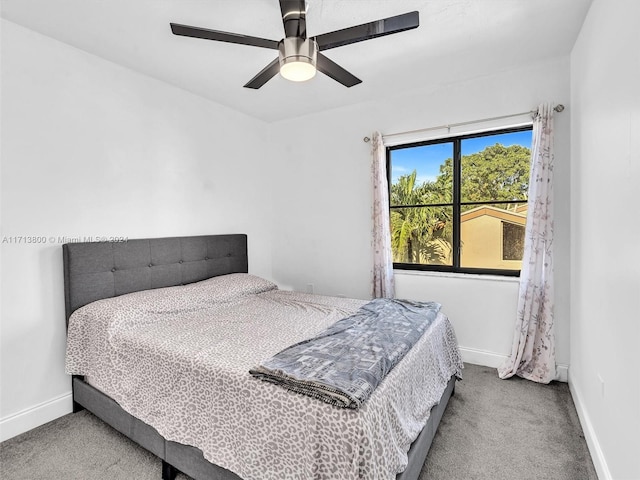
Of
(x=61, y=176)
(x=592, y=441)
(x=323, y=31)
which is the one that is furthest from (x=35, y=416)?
(x=592, y=441)

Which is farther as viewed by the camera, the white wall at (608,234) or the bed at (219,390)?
the white wall at (608,234)

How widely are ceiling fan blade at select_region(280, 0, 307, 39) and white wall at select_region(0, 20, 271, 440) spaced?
1.75 m

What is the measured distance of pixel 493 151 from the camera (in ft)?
10.0

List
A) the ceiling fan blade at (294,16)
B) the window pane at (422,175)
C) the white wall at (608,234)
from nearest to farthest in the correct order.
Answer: the white wall at (608,234) → the ceiling fan blade at (294,16) → the window pane at (422,175)

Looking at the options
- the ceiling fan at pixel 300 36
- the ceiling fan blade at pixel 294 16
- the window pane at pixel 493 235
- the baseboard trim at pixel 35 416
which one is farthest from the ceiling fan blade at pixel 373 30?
the baseboard trim at pixel 35 416

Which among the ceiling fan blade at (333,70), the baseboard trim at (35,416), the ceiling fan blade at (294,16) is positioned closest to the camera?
the ceiling fan blade at (294,16)

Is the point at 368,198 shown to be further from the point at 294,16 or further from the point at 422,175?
the point at 294,16

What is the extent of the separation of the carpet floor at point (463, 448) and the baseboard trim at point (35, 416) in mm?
43

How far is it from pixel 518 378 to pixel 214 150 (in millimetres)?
3541

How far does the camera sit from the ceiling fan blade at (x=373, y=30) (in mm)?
1575

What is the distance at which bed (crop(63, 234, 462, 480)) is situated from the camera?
122 centimetres

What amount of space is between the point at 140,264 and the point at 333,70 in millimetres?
2071

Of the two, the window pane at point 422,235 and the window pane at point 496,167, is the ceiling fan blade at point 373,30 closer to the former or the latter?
the window pane at point 496,167

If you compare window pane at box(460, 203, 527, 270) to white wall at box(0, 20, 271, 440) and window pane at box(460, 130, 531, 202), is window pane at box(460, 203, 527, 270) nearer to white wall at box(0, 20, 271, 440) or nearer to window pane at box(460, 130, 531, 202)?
window pane at box(460, 130, 531, 202)
